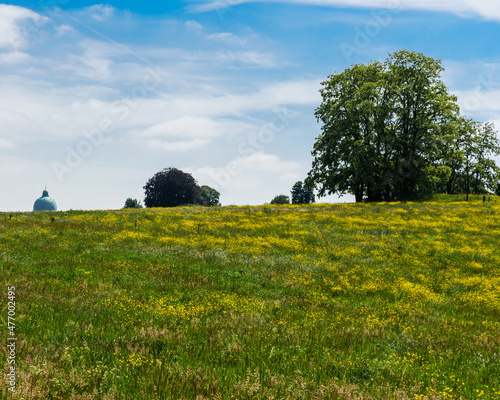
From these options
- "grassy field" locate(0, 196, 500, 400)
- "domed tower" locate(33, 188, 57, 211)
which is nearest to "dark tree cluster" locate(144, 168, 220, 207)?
"domed tower" locate(33, 188, 57, 211)

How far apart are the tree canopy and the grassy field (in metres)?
26.9

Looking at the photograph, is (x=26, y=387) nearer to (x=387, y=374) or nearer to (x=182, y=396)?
(x=182, y=396)

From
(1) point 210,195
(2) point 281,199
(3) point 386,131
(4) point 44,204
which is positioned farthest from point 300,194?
(4) point 44,204

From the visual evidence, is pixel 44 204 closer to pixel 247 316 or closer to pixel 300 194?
pixel 300 194

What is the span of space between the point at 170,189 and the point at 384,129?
179 ft

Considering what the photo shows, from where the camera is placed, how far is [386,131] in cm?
4962

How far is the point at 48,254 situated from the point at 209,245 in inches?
303

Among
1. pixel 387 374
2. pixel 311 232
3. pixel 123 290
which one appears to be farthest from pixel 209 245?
pixel 387 374

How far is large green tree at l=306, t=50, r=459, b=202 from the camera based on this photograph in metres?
47.2

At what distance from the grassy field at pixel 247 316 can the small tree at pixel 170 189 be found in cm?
6604

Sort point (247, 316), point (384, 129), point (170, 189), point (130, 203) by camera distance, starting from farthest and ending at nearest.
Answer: point (130, 203) < point (170, 189) < point (384, 129) < point (247, 316)

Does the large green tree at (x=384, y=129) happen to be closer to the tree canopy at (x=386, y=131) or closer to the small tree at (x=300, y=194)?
the tree canopy at (x=386, y=131)

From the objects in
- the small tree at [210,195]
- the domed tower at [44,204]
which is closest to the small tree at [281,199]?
the small tree at [210,195]

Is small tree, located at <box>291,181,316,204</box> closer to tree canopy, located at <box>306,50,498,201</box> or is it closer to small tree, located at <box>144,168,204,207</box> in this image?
small tree, located at <box>144,168,204,207</box>
